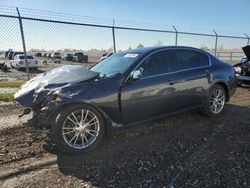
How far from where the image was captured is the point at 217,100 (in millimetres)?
5809

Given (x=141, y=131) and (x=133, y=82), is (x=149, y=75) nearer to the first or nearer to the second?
(x=133, y=82)

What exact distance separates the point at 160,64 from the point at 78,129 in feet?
6.50

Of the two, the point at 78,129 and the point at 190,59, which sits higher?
the point at 190,59

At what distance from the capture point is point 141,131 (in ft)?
→ 15.9

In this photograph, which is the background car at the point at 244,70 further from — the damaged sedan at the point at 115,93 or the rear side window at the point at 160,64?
the rear side window at the point at 160,64

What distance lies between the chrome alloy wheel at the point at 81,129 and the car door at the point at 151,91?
55 centimetres

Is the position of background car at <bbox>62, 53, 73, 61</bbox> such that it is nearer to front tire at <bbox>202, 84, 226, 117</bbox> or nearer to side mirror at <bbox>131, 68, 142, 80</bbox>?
front tire at <bbox>202, 84, 226, 117</bbox>

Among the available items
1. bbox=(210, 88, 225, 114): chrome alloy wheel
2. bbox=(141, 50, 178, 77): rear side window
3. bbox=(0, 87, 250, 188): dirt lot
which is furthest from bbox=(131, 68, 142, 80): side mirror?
bbox=(210, 88, 225, 114): chrome alloy wheel

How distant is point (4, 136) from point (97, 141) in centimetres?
196

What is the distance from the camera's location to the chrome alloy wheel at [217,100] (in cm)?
572

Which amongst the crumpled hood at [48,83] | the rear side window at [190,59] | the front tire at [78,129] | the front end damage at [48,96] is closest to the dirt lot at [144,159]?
the front tire at [78,129]

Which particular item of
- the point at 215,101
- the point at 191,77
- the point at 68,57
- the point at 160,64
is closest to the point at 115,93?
the point at 160,64

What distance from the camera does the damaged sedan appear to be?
3766 mm

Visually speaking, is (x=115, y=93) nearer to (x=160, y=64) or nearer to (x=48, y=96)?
(x=48, y=96)
